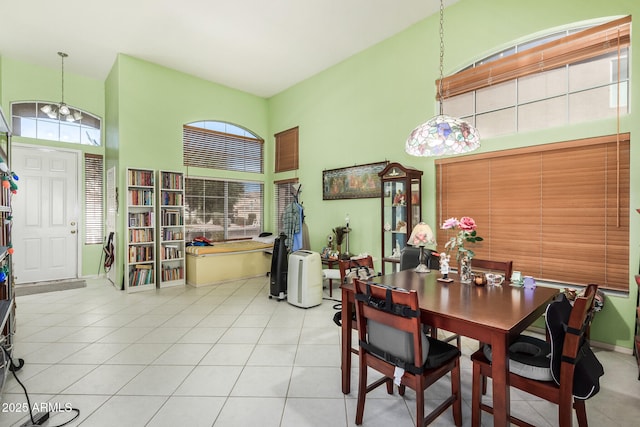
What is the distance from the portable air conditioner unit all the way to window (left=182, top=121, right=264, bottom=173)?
3136mm

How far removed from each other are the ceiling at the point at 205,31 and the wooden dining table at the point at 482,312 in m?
3.59

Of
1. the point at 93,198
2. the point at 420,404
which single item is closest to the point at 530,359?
the point at 420,404

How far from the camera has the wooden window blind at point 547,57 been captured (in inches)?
112

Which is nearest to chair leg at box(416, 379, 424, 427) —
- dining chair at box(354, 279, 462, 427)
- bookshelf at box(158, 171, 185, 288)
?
dining chair at box(354, 279, 462, 427)

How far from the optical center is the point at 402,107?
4.44m

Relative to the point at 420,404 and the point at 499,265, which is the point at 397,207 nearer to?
the point at 499,265

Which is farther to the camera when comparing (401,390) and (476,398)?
(401,390)

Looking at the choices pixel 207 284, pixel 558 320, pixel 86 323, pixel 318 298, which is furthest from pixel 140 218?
pixel 558 320

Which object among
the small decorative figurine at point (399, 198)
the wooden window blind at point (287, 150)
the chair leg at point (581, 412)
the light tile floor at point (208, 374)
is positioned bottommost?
the light tile floor at point (208, 374)

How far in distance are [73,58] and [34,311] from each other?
410 centimetres

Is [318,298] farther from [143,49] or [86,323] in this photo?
[143,49]

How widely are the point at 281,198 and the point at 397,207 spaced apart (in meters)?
3.16

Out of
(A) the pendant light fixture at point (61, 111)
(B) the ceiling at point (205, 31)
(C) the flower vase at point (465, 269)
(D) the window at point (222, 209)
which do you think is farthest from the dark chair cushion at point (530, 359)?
(A) the pendant light fixture at point (61, 111)

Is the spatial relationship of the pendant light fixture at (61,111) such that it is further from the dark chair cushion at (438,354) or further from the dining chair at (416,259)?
the dark chair cushion at (438,354)
